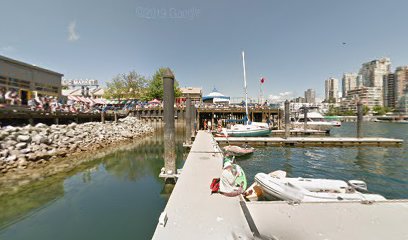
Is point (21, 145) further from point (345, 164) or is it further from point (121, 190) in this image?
point (345, 164)

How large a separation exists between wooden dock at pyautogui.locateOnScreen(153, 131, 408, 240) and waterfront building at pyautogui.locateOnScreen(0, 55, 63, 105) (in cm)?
2546

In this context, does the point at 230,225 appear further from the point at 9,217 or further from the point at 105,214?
the point at 9,217

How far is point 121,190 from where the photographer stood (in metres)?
8.45

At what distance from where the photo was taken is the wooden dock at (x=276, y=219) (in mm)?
3729

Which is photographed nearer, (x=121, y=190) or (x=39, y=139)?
(x=121, y=190)

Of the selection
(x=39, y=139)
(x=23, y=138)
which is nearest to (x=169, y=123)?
(x=23, y=138)

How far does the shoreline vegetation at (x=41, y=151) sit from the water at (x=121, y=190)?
3.26 feet

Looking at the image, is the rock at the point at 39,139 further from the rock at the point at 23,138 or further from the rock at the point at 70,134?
the rock at the point at 70,134

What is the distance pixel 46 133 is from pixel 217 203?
600 inches

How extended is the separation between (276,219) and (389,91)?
200 m

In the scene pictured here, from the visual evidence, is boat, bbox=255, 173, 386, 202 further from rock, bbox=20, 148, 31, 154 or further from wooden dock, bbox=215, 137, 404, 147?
rock, bbox=20, 148, 31, 154

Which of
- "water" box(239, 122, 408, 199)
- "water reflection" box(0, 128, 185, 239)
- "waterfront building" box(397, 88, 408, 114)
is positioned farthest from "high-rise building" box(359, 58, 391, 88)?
"water reflection" box(0, 128, 185, 239)

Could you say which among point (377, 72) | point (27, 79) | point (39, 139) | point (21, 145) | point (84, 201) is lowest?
point (84, 201)

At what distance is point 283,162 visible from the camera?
13297mm
